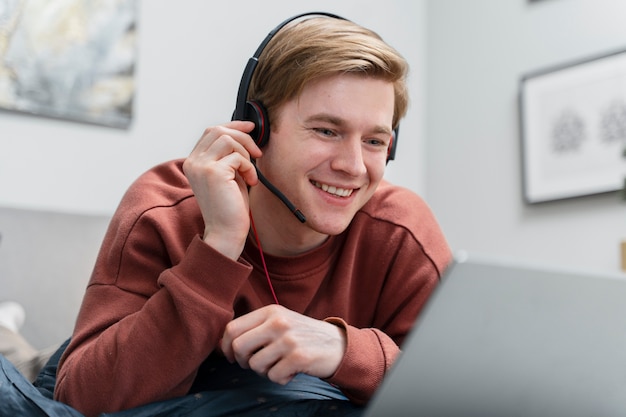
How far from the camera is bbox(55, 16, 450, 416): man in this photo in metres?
0.89

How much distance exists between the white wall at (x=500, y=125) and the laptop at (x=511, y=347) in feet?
5.64

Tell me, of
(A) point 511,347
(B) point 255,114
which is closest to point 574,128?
(B) point 255,114

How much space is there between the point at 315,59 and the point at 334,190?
193 mm

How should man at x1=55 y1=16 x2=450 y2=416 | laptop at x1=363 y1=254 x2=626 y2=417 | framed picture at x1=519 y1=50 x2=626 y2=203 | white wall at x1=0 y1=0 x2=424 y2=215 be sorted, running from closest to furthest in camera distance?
1. laptop at x1=363 y1=254 x2=626 y2=417
2. man at x1=55 y1=16 x2=450 y2=416
3. white wall at x1=0 y1=0 x2=424 y2=215
4. framed picture at x1=519 y1=50 x2=626 y2=203

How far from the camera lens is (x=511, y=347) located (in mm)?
609

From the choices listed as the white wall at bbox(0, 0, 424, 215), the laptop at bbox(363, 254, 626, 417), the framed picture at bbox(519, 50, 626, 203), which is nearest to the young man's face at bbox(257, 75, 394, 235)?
the laptop at bbox(363, 254, 626, 417)

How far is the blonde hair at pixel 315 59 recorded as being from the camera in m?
1.11

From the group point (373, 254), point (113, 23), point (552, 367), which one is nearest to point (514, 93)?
point (113, 23)

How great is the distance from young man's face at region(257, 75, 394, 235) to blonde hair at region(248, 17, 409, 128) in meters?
0.01

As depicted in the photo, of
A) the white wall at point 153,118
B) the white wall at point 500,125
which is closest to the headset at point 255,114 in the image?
the white wall at point 153,118

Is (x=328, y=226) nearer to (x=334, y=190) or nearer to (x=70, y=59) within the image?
(x=334, y=190)

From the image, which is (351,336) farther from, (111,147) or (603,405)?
(111,147)

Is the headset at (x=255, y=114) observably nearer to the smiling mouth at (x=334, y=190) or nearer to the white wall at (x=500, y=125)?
the smiling mouth at (x=334, y=190)

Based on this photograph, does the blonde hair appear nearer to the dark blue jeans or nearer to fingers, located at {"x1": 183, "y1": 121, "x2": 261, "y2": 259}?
fingers, located at {"x1": 183, "y1": 121, "x2": 261, "y2": 259}
